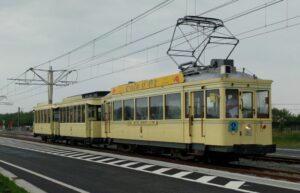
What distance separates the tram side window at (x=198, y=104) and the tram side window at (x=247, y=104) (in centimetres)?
138

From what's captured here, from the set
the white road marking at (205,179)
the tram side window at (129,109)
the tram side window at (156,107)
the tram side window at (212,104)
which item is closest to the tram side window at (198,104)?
the tram side window at (212,104)

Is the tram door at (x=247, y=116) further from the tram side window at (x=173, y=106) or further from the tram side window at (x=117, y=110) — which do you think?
the tram side window at (x=117, y=110)

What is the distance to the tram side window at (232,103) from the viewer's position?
18266mm

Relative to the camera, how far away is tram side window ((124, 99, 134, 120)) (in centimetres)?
2480

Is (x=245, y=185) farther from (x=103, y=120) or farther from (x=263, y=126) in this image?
(x=103, y=120)

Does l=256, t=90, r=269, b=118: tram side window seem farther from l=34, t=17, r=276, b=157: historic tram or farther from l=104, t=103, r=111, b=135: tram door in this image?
l=104, t=103, r=111, b=135: tram door

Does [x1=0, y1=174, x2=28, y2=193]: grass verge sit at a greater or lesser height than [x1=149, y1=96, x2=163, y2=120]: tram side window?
lesser

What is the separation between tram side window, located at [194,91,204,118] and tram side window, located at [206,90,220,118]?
276 millimetres

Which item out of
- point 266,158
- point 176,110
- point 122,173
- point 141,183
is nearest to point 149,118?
point 176,110

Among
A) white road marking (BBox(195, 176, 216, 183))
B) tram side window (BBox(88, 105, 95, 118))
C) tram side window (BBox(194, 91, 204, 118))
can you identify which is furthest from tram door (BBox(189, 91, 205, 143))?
tram side window (BBox(88, 105, 95, 118))

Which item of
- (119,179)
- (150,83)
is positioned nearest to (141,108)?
(150,83)

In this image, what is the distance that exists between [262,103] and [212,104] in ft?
6.07

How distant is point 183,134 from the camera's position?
65.8ft

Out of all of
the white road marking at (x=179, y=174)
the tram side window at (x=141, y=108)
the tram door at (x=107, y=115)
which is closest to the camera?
the white road marking at (x=179, y=174)
